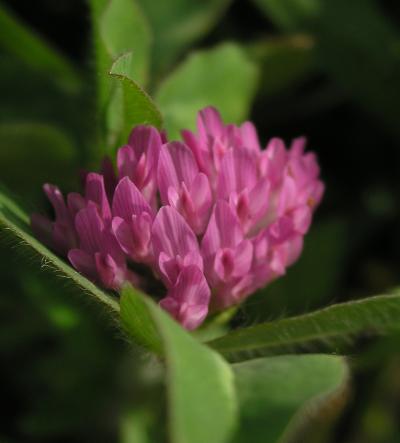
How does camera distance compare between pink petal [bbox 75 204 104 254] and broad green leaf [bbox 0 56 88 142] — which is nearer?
pink petal [bbox 75 204 104 254]

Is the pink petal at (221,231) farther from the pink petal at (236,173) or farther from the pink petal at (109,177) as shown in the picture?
the pink petal at (109,177)

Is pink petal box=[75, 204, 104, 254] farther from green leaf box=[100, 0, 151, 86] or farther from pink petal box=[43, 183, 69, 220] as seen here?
green leaf box=[100, 0, 151, 86]

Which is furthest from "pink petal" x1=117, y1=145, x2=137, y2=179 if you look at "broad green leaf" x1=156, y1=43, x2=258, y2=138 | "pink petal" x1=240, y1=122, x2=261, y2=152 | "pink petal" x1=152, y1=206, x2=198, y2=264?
"broad green leaf" x1=156, y1=43, x2=258, y2=138

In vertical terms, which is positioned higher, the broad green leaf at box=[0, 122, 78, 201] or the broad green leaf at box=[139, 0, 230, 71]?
the broad green leaf at box=[139, 0, 230, 71]

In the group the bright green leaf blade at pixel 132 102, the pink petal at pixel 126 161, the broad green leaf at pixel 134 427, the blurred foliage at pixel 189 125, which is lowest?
the broad green leaf at pixel 134 427

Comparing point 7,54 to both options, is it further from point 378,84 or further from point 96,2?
point 378,84

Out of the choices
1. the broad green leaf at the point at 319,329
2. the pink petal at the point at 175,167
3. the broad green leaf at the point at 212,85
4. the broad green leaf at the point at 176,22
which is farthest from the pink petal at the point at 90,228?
the broad green leaf at the point at 176,22

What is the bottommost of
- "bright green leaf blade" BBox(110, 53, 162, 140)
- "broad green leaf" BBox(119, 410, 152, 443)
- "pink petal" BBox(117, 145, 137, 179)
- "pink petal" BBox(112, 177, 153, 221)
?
"broad green leaf" BBox(119, 410, 152, 443)
